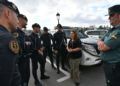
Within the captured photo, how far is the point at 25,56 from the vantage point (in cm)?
567

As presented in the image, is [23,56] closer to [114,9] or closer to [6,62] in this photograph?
[114,9]

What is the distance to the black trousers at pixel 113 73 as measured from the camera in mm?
3459

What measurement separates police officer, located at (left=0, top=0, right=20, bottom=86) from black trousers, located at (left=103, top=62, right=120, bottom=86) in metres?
2.13

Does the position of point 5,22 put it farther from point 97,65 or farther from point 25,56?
point 97,65

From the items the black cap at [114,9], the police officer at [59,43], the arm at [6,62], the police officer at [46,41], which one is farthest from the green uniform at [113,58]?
the police officer at [46,41]

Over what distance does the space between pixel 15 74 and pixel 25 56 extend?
13.6 ft

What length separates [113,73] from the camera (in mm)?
3496

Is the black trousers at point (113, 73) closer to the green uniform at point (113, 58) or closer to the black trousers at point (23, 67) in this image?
the green uniform at point (113, 58)

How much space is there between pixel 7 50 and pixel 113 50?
239 cm

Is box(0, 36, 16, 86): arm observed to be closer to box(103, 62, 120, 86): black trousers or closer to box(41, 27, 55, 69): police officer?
box(103, 62, 120, 86): black trousers

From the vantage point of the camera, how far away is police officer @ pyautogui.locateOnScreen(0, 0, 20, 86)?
1.42m

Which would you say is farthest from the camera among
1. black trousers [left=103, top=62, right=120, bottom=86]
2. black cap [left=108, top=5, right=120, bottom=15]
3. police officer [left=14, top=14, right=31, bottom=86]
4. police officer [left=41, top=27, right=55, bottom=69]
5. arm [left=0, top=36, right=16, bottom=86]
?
police officer [left=41, top=27, right=55, bottom=69]

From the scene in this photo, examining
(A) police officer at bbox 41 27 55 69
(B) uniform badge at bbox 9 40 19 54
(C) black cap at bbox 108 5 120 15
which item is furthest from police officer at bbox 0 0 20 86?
(A) police officer at bbox 41 27 55 69

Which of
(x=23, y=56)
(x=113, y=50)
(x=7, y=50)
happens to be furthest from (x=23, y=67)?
(x=7, y=50)
